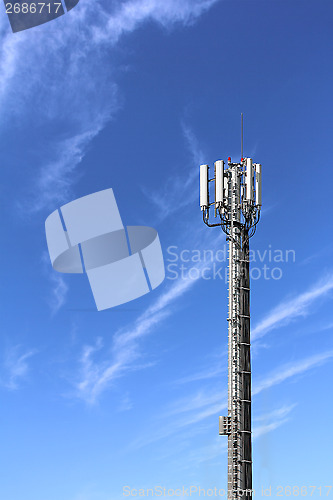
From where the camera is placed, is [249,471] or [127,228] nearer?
[249,471]

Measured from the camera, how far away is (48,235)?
84.4 metres

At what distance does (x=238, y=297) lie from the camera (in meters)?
81.3

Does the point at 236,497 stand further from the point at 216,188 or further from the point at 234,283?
the point at 216,188

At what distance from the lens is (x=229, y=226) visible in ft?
276

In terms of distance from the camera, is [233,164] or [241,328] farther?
[233,164]

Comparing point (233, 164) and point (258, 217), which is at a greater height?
point (233, 164)

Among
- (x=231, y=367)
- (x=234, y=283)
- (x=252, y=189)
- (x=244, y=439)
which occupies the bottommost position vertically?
(x=244, y=439)

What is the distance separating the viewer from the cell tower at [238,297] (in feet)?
252

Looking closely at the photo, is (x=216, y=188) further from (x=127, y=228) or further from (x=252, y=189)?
(x=127, y=228)

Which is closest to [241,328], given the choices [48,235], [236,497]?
[236,497]

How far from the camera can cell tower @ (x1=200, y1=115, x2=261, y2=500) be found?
76.8 m

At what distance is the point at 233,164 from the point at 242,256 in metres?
11.8

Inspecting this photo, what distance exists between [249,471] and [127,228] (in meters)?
32.0

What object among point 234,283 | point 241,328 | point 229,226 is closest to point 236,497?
point 241,328
